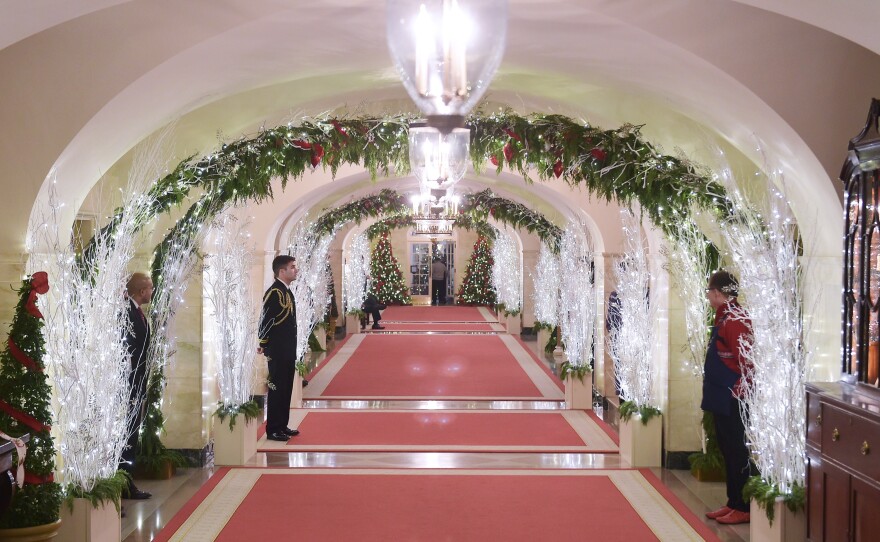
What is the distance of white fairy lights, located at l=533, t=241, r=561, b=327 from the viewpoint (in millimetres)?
16672

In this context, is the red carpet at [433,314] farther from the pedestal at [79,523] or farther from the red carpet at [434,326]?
the pedestal at [79,523]

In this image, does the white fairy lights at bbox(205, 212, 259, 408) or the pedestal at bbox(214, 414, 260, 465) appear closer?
the pedestal at bbox(214, 414, 260, 465)

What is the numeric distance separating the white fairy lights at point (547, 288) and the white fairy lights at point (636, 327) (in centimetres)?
688

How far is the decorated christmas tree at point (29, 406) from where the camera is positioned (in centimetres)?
→ 503

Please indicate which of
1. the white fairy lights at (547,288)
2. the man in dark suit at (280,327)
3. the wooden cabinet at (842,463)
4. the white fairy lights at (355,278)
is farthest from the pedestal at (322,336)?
the wooden cabinet at (842,463)

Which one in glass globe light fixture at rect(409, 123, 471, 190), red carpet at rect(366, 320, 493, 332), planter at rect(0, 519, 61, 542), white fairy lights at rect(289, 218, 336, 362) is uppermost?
glass globe light fixture at rect(409, 123, 471, 190)

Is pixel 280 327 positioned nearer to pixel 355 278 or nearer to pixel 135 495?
pixel 135 495

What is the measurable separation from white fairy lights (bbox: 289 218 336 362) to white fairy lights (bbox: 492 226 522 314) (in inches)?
245

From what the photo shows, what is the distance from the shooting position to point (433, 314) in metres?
29.3

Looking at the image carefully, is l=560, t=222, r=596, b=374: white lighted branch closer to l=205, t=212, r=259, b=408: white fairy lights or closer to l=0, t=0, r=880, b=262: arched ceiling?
l=205, t=212, r=259, b=408: white fairy lights

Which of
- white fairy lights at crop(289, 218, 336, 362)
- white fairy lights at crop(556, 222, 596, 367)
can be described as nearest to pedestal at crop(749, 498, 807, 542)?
white fairy lights at crop(556, 222, 596, 367)

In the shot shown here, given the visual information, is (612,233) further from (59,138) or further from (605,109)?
(59,138)

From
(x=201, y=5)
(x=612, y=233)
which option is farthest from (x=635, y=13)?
(x=612, y=233)

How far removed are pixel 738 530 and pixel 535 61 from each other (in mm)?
3455
